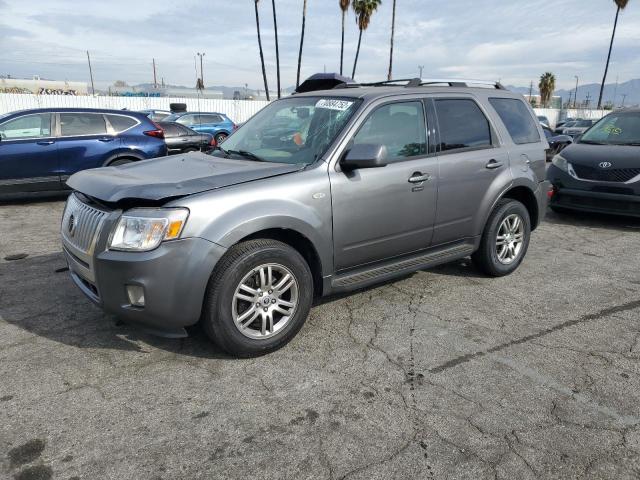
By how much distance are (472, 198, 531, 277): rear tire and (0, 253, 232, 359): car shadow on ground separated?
2.74 m

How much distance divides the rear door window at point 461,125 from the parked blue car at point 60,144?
6228mm

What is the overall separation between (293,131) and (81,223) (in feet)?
5.63

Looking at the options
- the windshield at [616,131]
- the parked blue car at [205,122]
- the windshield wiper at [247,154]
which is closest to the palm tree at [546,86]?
the parked blue car at [205,122]

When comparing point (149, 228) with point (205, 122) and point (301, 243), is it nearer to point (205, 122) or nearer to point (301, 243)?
point (301, 243)

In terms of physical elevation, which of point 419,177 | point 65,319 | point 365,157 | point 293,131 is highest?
point 293,131

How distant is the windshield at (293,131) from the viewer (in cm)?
378

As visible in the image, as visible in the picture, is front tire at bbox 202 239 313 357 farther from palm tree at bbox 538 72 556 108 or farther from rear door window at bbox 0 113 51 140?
palm tree at bbox 538 72 556 108

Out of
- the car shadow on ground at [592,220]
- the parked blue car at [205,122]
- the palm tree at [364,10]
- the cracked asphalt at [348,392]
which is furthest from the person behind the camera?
the palm tree at [364,10]

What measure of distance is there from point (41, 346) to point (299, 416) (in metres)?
1.96

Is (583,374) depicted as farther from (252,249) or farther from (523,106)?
(523,106)

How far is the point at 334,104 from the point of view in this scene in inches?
159

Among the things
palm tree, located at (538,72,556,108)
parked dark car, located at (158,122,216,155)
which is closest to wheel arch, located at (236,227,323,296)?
parked dark car, located at (158,122,216,155)

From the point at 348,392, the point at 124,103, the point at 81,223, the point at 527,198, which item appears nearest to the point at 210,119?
the point at 124,103

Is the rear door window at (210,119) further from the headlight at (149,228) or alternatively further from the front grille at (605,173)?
the headlight at (149,228)
